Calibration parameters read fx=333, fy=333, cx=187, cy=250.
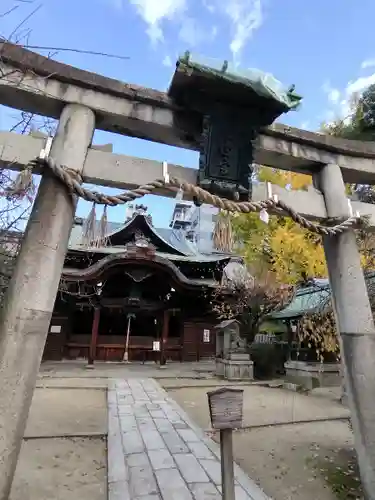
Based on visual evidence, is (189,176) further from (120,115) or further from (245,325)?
(245,325)

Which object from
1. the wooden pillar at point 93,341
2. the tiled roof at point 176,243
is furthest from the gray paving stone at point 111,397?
the tiled roof at point 176,243

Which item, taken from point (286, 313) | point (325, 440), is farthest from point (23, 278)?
point (286, 313)

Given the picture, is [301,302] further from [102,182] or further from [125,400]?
[102,182]

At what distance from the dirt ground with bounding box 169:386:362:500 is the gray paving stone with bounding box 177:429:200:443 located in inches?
24.8

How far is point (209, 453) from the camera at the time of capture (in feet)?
15.2

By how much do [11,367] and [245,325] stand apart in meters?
12.1

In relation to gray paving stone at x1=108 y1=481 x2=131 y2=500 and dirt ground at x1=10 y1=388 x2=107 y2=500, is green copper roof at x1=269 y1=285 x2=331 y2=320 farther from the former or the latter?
gray paving stone at x1=108 y1=481 x2=131 y2=500

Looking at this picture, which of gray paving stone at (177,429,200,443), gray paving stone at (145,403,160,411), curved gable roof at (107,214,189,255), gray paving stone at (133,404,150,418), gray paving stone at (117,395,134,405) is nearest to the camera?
gray paving stone at (177,429,200,443)

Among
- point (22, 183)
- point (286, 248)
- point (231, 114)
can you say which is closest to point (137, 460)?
point (22, 183)

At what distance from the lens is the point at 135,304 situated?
54.2 ft

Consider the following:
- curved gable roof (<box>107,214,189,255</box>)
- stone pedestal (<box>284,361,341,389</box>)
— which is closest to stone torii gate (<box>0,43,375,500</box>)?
stone pedestal (<box>284,361,341,389</box>)

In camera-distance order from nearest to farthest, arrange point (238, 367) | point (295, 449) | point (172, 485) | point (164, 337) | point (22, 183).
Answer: point (22, 183) → point (172, 485) → point (295, 449) → point (238, 367) → point (164, 337)

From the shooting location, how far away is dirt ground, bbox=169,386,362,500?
3879mm

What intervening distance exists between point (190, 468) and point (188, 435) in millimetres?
1444
